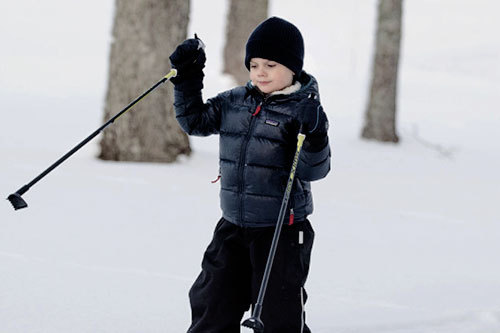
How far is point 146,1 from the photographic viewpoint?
6.14 metres

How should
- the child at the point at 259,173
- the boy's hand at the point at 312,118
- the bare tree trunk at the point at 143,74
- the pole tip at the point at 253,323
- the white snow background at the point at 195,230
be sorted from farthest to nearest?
1. the bare tree trunk at the point at 143,74
2. the white snow background at the point at 195,230
3. the child at the point at 259,173
4. the boy's hand at the point at 312,118
5. the pole tip at the point at 253,323

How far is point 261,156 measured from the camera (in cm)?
243

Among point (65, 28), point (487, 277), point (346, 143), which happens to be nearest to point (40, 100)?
point (346, 143)

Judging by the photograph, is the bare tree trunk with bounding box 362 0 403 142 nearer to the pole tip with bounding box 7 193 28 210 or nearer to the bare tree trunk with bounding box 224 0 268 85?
the bare tree trunk with bounding box 224 0 268 85

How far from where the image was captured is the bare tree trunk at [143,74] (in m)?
6.15

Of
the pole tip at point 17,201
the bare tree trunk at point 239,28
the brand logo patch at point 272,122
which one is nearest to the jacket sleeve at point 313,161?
the brand logo patch at point 272,122

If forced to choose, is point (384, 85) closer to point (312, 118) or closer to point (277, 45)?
point (277, 45)

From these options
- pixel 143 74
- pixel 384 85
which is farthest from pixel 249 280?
pixel 384 85

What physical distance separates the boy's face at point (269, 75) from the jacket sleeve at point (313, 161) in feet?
0.89

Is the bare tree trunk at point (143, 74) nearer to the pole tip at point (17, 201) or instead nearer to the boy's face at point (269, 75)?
the boy's face at point (269, 75)

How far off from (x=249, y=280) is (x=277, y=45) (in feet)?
2.83

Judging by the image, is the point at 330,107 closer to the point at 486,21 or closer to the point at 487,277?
the point at 487,277

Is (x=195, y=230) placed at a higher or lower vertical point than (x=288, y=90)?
lower

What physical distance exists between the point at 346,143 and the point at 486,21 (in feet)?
89.5
